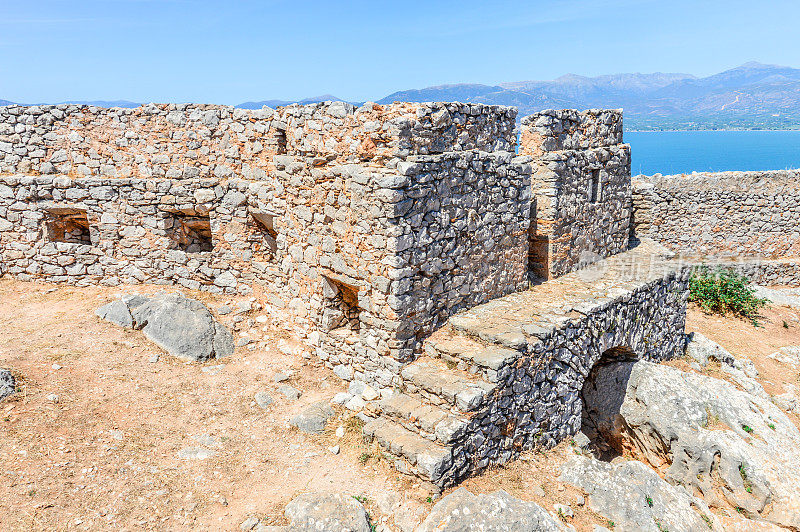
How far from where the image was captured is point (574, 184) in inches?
401

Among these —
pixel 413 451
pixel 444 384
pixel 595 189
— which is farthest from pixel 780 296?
pixel 413 451

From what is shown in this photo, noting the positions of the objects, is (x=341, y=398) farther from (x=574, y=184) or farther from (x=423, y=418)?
(x=574, y=184)

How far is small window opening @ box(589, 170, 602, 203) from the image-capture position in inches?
431

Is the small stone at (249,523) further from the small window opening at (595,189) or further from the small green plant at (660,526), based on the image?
the small window opening at (595,189)

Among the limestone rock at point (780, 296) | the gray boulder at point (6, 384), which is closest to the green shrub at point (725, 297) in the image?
the limestone rock at point (780, 296)

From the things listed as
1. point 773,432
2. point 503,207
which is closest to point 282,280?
point 503,207

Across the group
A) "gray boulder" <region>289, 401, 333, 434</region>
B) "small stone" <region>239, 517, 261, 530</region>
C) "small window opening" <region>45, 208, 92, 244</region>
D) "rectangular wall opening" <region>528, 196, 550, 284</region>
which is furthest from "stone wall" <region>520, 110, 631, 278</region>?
"small window opening" <region>45, 208, 92, 244</region>

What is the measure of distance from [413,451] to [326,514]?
4.17 ft

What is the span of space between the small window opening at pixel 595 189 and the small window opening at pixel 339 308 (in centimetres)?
601

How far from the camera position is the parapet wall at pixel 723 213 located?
16781mm

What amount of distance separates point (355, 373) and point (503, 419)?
8.16 ft

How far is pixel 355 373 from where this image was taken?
8031 mm

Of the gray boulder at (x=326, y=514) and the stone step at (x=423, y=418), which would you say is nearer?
the gray boulder at (x=326, y=514)

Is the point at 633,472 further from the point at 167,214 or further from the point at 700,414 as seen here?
the point at 167,214
